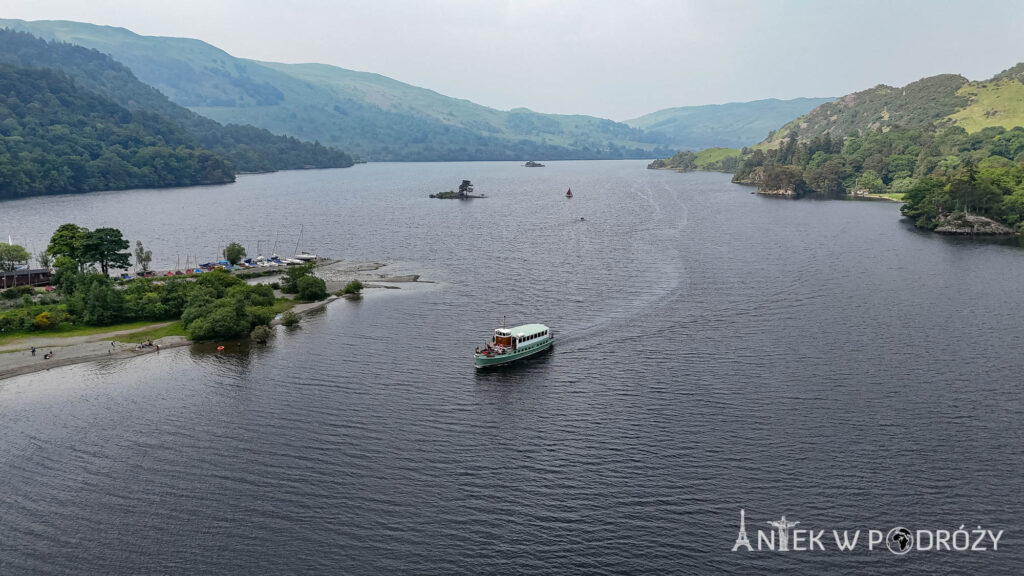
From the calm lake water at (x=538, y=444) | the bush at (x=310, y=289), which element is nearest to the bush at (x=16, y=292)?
the calm lake water at (x=538, y=444)

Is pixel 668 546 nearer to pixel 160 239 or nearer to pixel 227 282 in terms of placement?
pixel 227 282

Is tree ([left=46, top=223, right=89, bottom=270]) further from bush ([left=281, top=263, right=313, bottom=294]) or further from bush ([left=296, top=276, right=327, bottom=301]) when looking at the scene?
bush ([left=296, top=276, right=327, bottom=301])

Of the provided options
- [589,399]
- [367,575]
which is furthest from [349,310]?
[367,575]

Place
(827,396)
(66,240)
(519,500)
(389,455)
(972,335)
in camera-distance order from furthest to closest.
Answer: (66,240), (972,335), (827,396), (389,455), (519,500)

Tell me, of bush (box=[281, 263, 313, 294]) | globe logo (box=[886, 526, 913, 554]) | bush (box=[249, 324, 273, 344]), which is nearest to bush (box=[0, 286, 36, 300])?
bush (box=[281, 263, 313, 294])

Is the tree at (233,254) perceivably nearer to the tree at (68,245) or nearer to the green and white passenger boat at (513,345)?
the tree at (68,245)

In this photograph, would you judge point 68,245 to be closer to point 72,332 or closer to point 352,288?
point 72,332
